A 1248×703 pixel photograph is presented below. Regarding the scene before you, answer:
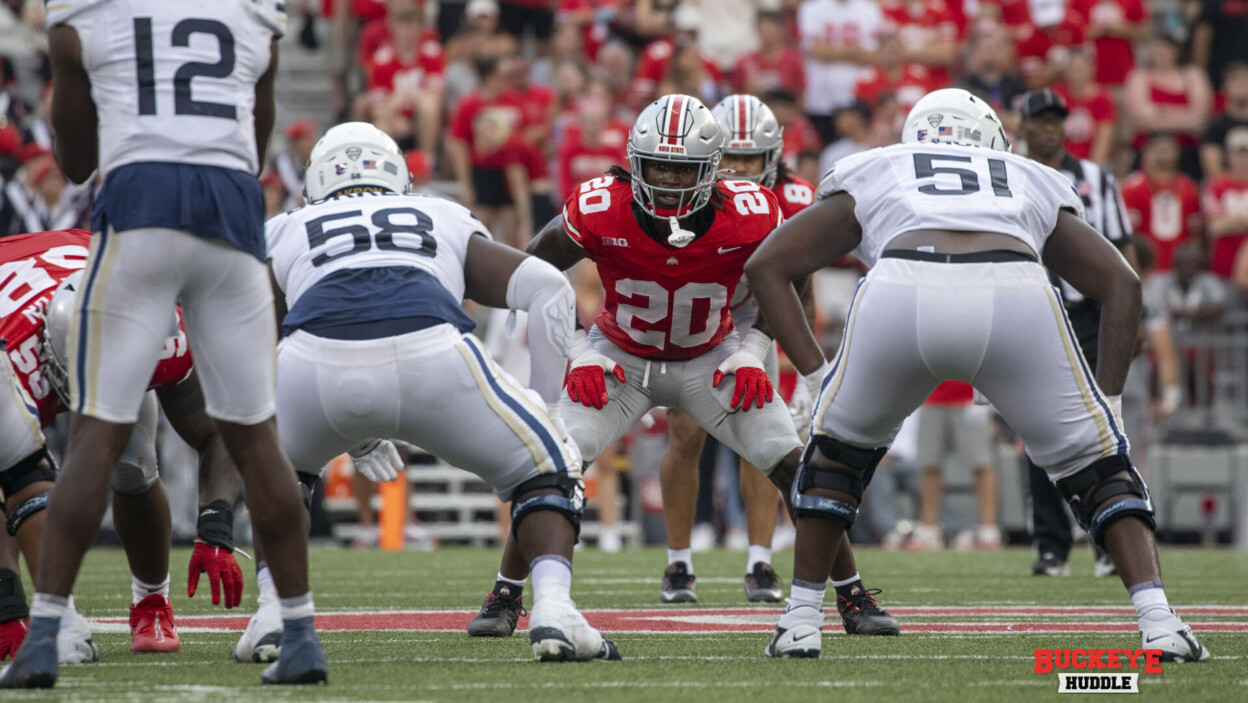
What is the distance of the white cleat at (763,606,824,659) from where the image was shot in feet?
15.0

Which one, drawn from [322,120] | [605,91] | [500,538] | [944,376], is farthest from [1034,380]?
[322,120]

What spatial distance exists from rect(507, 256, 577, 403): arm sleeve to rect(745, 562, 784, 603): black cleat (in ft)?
8.07

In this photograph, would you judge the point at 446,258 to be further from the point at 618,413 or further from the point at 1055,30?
the point at 1055,30

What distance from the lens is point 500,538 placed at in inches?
475

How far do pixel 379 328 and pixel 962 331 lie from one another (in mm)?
1590

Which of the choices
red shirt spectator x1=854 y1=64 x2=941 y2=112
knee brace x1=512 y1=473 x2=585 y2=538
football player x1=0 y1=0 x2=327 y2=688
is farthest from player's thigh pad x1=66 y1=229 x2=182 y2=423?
red shirt spectator x1=854 y1=64 x2=941 y2=112

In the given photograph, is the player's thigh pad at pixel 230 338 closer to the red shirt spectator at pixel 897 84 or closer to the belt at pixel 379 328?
the belt at pixel 379 328

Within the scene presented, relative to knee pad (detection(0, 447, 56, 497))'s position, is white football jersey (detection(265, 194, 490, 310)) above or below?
above

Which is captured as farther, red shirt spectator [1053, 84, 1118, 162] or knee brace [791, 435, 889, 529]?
red shirt spectator [1053, 84, 1118, 162]

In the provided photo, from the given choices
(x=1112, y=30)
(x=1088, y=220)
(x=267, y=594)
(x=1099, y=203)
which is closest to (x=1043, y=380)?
(x=267, y=594)

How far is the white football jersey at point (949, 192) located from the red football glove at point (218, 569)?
2.12m

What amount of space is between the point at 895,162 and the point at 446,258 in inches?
52.5

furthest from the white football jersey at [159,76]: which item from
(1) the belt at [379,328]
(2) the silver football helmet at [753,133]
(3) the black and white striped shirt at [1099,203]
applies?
(3) the black and white striped shirt at [1099,203]

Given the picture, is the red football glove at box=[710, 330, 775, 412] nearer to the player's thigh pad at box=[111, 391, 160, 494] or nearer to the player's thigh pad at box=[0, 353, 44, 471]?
the player's thigh pad at box=[111, 391, 160, 494]
